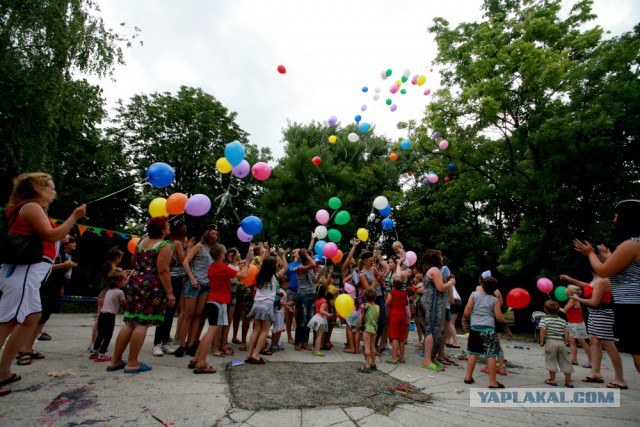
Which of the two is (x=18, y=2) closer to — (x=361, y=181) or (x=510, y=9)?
(x=361, y=181)

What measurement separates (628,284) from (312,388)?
3357 millimetres

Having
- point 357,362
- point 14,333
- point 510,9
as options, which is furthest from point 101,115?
point 510,9

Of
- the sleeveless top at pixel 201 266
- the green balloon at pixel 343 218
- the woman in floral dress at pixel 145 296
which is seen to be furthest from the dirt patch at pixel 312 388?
the green balloon at pixel 343 218

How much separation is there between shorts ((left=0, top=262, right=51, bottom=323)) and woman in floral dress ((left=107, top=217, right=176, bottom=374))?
2.95ft

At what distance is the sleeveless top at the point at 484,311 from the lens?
4.46 m

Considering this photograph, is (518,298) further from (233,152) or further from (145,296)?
(145,296)

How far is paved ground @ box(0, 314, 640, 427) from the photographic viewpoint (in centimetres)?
259

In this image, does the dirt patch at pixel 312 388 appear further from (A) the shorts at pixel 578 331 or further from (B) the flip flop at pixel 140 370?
(A) the shorts at pixel 578 331

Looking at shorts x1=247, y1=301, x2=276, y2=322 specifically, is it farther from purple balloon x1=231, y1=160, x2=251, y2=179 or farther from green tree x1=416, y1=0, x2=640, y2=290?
green tree x1=416, y1=0, x2=640, y2=290

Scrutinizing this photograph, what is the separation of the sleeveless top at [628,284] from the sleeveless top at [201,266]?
16.1ft

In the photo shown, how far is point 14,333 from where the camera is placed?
2.86m

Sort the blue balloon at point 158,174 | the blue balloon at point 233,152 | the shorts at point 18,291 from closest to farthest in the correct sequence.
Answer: the shorts at point 18,291 < the blue balloon at point 158,174 < the blue balloon at point 233,152

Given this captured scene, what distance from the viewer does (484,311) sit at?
14.9 ft

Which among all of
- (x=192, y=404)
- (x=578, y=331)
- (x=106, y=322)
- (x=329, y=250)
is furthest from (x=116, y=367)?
(x=578, y=331)
